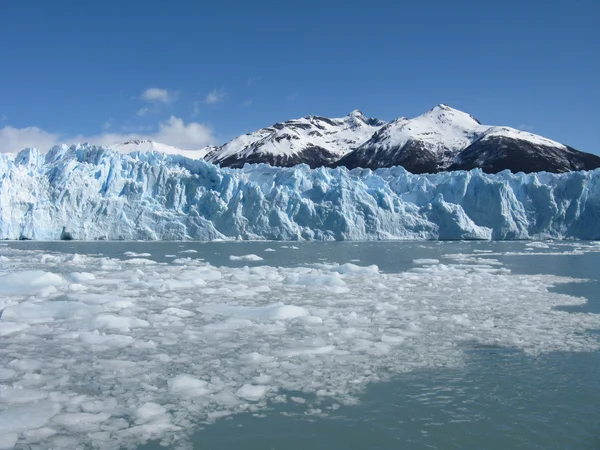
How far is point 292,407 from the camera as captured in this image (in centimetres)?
411

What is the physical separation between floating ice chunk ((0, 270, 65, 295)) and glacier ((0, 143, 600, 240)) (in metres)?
16.6

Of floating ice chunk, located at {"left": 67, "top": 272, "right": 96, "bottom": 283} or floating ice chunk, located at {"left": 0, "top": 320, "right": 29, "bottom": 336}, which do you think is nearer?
floating ice chunk, located at {"left": 0, "top": 320, "right": 29, "bottom": 336}

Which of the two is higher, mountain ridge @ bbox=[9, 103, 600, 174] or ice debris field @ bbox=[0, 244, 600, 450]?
mountain ridge @ bbox=[9, 103, 600, 174]

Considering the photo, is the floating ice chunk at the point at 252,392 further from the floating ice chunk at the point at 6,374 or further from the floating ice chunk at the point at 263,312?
the floating ice chunk at the point at 263,312

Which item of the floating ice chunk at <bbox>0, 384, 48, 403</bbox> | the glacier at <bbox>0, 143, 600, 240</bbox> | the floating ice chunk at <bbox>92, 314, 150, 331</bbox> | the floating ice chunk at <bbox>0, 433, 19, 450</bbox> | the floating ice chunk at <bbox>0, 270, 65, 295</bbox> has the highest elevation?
the glacier at <bbox>0, 143, 600, 240</bbox>

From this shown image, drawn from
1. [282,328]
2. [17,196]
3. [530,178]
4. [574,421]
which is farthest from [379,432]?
[530,178]

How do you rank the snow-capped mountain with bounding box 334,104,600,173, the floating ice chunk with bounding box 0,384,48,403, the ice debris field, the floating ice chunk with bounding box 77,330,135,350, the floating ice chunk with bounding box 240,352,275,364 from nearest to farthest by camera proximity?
the ice debris field, the floating ice chunk with bounding box 0,384,48,403, the floating ice chunk with bounding box 240,352,275,364, the floating ice chunk with bounding box 77,330,135,350, the snow-capped mountain with bounding box 334,104,600,173

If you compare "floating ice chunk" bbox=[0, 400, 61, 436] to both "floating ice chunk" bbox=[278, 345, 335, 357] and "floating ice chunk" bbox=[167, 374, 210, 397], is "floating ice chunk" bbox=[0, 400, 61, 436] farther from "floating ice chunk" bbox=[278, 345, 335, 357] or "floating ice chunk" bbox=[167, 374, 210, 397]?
"floating ice chunk" bbox=[278, 345, 335, 357]

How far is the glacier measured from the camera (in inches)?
1008

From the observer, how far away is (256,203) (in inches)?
1069

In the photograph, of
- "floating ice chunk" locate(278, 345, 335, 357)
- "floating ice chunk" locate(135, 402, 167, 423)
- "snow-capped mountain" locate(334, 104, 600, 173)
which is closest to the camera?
"floating ice chunk" locate(135, 402, 167, 423)

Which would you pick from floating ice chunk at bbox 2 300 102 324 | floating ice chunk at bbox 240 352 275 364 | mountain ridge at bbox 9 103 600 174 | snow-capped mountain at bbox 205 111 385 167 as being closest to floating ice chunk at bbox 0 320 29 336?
floating ice chunk at bbox 2 300 102 324

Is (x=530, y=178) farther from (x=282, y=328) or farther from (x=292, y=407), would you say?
(x=292, y=407)

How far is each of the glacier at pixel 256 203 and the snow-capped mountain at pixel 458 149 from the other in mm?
35453
